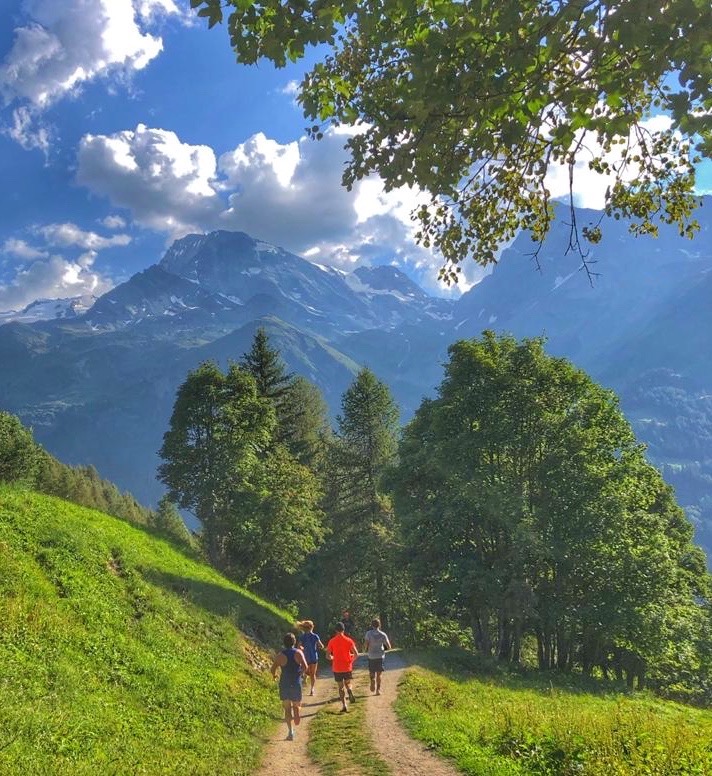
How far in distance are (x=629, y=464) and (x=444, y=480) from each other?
1006 cm

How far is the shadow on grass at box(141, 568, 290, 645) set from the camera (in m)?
22.7

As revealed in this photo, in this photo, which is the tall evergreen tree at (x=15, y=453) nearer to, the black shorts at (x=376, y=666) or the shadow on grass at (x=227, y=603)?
the shadow on grass at (x=227, y=603)

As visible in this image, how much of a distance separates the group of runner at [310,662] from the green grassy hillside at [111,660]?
38.7 inches

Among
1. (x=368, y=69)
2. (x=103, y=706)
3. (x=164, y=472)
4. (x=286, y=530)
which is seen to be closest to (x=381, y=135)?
(x=368, y=69)

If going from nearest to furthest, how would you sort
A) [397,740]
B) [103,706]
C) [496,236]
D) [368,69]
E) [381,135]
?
1. [381,135]
2. [368,69]
3. [496,236]
4. [103,706]
5. [397,740]

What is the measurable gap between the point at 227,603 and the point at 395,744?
45.6 ft

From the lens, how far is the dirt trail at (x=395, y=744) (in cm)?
1095

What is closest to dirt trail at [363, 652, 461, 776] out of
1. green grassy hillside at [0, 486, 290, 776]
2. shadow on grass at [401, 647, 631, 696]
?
green grassy hillside at [0, 486, 290, 776]

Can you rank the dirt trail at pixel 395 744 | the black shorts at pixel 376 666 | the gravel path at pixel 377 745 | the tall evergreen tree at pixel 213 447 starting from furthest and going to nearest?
the tall evergreen tree at pixel 213 447 < the black shorts at pixel 376 666 < the gravel path at pixel 377 745 < the dirt trail at pixel 395 744

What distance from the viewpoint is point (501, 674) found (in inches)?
1031

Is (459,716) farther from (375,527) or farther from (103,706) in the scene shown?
(375,527)

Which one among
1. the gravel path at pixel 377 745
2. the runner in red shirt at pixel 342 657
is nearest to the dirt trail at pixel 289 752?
the gravel path at pixel 377 745

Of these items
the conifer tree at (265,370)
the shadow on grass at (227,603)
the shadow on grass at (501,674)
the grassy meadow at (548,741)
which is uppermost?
the conifer tree at (265,370)

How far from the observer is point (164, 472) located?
1523 inches
